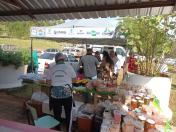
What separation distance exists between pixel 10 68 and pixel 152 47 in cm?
567

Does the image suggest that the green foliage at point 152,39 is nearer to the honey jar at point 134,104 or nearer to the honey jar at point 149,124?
the honey jar at point 134,104

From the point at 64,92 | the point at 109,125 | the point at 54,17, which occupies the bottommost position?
the point at 109,125

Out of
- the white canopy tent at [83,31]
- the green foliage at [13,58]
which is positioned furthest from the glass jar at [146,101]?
the white canopy tent at [83,31]

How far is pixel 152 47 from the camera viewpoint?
8.91 m

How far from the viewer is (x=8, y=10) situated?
24.7 ft

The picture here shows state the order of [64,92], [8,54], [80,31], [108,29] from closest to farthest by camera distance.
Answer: [64,92] < [8,54] < [108,29] < [80,31]

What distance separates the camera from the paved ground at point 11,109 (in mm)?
7729

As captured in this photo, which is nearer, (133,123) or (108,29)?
(133,123)

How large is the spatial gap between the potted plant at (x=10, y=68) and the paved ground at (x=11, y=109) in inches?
39.0

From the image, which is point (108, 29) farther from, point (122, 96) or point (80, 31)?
point (122, 96)

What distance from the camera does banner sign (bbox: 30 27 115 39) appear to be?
15.2 metres

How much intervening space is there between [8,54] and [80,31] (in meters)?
5.45

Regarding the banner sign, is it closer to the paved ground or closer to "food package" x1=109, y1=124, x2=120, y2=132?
the paved ground

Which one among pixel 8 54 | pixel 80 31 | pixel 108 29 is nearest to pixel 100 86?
→ pixel 8 54
